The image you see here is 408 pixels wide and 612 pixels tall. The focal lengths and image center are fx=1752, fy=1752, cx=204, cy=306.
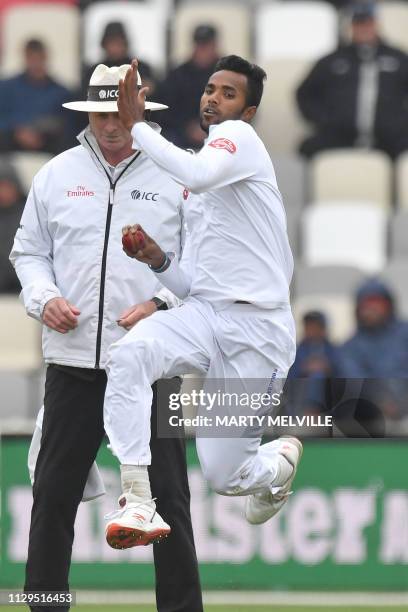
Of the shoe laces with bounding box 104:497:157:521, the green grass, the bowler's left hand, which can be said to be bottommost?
the green grass

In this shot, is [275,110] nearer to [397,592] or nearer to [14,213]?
[14,213]

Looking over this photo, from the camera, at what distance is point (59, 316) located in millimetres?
6340

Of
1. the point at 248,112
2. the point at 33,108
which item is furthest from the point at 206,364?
the point at 33,108

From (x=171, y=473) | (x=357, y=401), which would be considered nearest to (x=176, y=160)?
(x=171, y=473)

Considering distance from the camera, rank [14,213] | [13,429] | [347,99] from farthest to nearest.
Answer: [347,99] → [14,213] → [13,429]

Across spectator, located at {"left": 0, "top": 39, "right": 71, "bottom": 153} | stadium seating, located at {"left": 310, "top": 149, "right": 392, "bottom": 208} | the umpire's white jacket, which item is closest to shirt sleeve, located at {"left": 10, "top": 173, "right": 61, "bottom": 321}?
the umpire's white jacket

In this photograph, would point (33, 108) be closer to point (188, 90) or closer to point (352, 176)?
point (188, 90)

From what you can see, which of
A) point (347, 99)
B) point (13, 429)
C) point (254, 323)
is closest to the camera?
point (254, 323)

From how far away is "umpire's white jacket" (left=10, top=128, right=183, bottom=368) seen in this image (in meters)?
6.49

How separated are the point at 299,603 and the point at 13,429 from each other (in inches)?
65.6

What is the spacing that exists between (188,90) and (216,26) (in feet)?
3.25

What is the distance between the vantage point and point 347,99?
11562 millimetres

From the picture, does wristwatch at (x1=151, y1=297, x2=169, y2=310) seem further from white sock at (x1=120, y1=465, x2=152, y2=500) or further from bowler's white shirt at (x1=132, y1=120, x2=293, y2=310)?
white sock at (x1=120, y1=465, x2=152, y2=500)

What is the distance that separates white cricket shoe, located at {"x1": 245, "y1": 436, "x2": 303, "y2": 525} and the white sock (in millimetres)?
732
